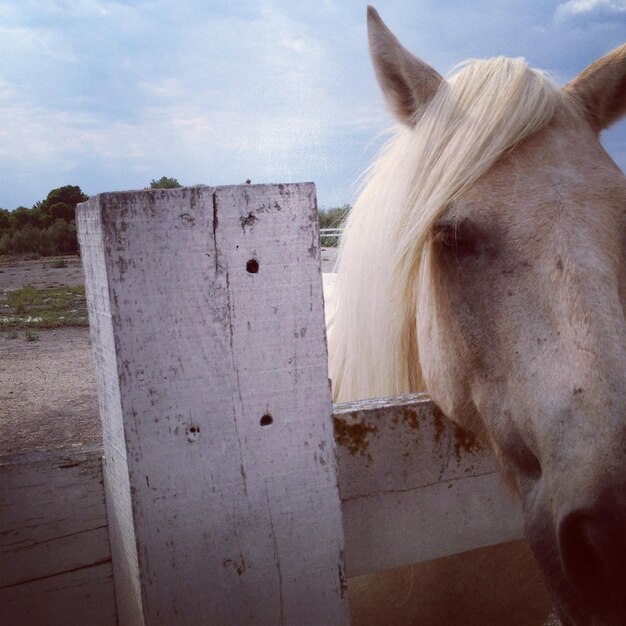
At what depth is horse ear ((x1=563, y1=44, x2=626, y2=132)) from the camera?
1.78 meters

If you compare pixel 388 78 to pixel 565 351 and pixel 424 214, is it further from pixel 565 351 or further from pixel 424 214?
pixel 565 351

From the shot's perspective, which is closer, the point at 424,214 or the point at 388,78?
the point at 424,214

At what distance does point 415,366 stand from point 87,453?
3.45ft

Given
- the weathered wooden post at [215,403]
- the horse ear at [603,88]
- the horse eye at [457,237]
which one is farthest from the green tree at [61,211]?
the weathered wooden post at [215,403]

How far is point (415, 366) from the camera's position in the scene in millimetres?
1883

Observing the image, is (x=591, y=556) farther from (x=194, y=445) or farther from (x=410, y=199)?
(x=410, y=199)

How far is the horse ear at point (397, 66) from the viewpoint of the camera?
5.74ft

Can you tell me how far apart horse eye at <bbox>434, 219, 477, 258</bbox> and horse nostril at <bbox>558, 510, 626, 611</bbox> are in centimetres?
64

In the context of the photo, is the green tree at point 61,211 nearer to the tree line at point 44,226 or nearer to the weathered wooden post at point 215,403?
the tree line at point 44,226

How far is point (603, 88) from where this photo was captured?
1797mm

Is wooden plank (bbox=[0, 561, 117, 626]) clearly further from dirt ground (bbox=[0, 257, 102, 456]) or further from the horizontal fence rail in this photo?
dirt ground (bbox=[0, 257, 102, 456])

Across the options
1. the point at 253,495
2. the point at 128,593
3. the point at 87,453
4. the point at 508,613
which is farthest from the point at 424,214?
the point at 508,613

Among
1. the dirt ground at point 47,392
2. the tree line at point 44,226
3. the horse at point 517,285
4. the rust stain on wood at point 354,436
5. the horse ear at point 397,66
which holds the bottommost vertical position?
the dirt ground at point 47,392

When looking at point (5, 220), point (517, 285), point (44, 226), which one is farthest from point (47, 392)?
point (5, 220)
